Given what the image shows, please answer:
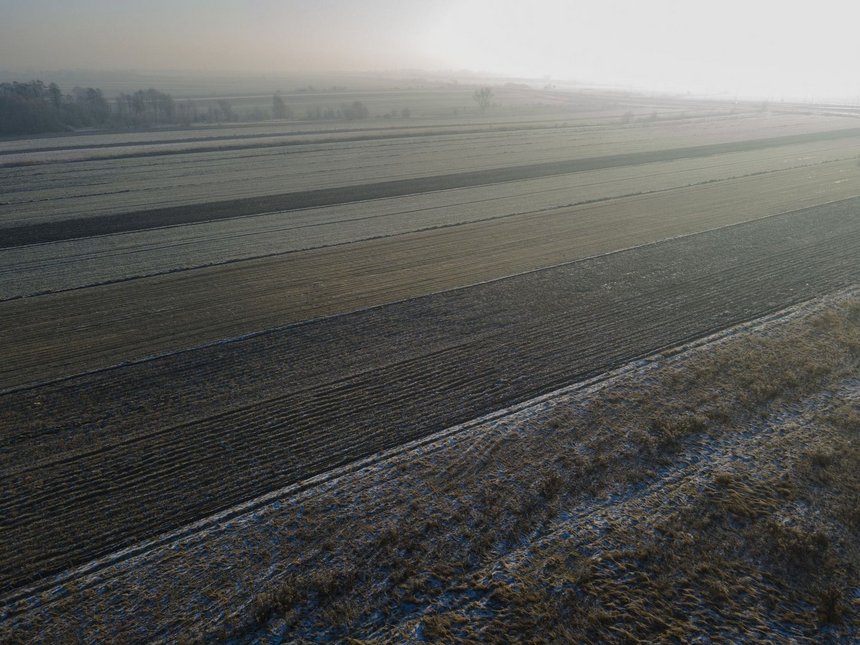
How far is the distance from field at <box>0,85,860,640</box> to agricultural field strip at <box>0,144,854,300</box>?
8.8 inches

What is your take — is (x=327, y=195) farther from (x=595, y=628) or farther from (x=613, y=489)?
(x=595, y=628)

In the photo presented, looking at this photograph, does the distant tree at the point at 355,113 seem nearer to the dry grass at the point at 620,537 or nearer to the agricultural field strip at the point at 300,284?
the agricultural field strip at the point at 300,284

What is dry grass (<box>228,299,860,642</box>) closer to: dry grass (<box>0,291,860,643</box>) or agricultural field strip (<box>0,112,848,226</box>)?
dry grass (<box>0,291,860,643</box>)

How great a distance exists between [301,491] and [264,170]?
1675 inches

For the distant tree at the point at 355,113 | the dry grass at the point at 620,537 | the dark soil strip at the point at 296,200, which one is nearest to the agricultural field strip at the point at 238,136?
the distant tree at the point at 355,113

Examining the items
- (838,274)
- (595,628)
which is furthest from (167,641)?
(838,274)

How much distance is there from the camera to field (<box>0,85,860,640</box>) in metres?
9.97

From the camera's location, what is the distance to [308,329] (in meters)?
17.8

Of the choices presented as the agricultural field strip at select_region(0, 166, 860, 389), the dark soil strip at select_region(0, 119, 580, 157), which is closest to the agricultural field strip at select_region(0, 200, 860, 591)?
the agricultural field strip at select_region(0, 166, 860, 389)

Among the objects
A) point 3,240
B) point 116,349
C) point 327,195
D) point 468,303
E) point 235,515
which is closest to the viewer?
point 235,515

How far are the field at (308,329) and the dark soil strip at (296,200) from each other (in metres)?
0.29

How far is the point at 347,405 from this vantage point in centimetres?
1362

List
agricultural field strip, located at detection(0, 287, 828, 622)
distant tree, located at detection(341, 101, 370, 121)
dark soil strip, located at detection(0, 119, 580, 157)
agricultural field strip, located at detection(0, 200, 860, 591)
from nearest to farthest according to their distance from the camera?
agricultural field strip, located at detection(0, 287, 828, 622) < agricultural field strip, located at detection(0, 200, 860, 591) < dark soil strip, located at detection(0, 119, 580, 157) < distant tree, located at detection(341, 101, 370, 121)

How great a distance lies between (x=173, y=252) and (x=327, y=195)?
14069 millimetres
